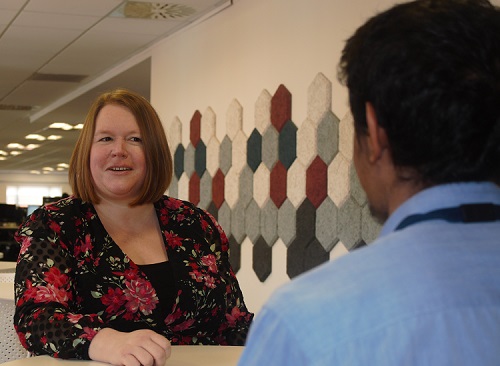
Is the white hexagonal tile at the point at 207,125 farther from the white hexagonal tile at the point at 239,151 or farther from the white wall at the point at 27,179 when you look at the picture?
the white wall at the point at 27,179

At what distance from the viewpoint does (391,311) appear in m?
0.67

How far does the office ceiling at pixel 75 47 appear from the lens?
5.17 m

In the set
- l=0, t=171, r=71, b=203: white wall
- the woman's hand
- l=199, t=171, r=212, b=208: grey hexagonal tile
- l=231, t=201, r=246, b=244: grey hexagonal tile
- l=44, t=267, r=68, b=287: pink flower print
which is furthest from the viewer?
l=0, t=171, r=71, b=203: white wall

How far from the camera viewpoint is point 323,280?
0.70 metres

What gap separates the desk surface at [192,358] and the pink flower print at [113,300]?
6.6 inches

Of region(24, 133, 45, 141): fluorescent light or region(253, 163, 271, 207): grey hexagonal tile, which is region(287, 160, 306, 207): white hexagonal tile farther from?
region(24, 133, 45, 141): fluorescent light

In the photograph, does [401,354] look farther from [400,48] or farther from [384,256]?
[400,48]

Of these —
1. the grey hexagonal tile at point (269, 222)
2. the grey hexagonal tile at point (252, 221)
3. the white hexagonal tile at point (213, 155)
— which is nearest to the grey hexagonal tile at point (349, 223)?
the grey hexagonal tile at point (269, 222)

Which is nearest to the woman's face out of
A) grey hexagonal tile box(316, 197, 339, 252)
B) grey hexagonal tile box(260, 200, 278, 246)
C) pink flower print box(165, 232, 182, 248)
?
pink flower print box(165, 232, 182, 248)

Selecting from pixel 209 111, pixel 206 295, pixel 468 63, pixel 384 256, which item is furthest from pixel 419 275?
pixel 209 111

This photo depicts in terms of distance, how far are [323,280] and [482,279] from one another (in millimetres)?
141

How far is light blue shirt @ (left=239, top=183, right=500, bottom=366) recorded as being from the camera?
0.67 m

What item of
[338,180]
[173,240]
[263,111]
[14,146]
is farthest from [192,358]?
[14,146]

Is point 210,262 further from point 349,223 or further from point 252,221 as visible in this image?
point 252,221
